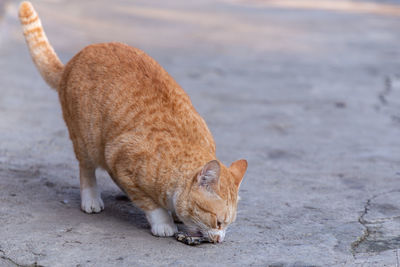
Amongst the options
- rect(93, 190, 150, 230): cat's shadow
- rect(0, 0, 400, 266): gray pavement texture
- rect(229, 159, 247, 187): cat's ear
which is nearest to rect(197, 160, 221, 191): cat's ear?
rect(229, 159, 247, 187): cat's ear

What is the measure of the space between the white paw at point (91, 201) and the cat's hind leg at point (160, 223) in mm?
498

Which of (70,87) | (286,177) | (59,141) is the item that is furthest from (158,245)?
(59,141)

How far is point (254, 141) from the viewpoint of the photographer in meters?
5.68

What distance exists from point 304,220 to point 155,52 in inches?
215

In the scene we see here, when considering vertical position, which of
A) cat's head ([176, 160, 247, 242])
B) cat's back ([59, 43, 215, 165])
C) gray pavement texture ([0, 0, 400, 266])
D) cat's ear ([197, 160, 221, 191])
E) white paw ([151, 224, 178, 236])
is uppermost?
cat's back ([59, 43, 215, 165])

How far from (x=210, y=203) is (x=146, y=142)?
1.67ft

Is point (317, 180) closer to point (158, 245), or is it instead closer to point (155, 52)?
point (158, 245)

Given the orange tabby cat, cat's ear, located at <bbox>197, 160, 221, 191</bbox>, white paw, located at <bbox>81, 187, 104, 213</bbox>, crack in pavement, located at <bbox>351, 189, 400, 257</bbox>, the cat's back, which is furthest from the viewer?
white paw, located at <bbox>81, 187, 104, 213</bbox>

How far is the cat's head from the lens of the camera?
3.31 metres

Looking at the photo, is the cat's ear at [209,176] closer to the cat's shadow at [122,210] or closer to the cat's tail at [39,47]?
the cat's shadow at [122,210]

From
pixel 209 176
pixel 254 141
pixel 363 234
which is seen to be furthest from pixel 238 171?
pixel 254 141

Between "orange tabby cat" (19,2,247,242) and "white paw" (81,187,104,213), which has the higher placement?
"orange tabby cat" (19,2,247,242)

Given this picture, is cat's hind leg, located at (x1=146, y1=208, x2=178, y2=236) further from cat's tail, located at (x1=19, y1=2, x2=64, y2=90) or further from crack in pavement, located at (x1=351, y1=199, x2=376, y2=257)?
cat's tail, located at (x1=19, y1=2, x2=64, y2=90)

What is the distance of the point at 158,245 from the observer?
133 inches
